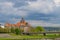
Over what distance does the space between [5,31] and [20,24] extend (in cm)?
1175

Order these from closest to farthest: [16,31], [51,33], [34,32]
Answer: [16,31] → [34,32] → [51,33]

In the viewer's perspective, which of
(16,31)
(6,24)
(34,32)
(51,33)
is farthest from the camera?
(6,24)

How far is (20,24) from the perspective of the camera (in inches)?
1966

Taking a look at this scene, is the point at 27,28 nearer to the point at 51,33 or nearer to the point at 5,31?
the point at 51,33

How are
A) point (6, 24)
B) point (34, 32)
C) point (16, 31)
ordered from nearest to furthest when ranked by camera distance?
point (16, 31) → point (34, 32) → point (6, 24)

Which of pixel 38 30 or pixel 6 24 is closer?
pixel 38 30

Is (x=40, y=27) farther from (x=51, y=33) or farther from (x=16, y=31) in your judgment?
(x=16, y=31)

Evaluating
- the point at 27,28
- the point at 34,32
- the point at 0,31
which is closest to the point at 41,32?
the point at 34,32

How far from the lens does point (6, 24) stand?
48.2 metres

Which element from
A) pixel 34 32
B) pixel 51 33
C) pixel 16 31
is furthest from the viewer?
pixel 51 33

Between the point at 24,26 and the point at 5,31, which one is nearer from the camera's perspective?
the point at 5,31

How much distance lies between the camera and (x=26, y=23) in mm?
48906

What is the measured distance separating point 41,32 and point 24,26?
7.93 m

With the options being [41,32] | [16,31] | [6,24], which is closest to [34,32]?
[41,32]
